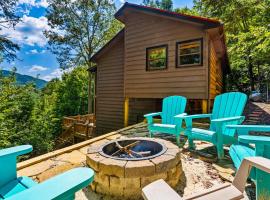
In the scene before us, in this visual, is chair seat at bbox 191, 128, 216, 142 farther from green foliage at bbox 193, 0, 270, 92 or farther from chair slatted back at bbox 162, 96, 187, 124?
green foliage at bbox 193, 0, 270, 92

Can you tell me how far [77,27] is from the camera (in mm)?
13719

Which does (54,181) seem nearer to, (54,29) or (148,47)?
(148,47)

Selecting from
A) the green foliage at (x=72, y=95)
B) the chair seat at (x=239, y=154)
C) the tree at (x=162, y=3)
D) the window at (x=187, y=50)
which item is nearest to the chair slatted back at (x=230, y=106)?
the chair seat at (x=239, y=154)

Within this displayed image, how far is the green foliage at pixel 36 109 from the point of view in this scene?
6.63m

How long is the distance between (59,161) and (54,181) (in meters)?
2.31

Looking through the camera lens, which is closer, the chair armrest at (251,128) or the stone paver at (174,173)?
the stone paver at (174,173)

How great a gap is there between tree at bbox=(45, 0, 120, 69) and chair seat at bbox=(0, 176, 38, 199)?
13026 mm

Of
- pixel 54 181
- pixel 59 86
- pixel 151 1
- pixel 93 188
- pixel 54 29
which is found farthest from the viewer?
pixel 151 1

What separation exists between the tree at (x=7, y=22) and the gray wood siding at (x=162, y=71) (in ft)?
11.9

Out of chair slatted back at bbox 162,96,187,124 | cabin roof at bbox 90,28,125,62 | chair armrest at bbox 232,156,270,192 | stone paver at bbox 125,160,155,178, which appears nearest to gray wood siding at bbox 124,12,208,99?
cabin roof at bbox 90,28,125,62

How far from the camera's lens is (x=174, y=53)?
5.77m

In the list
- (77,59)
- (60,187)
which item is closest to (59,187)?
(60,187)

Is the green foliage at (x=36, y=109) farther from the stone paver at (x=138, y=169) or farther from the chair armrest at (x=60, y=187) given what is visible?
the chair armrest at (x=60, y=187)

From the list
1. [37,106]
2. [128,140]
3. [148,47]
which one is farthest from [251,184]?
[37,106]
